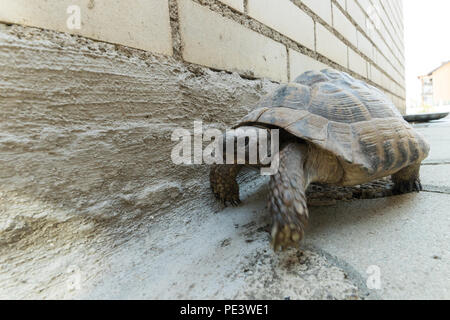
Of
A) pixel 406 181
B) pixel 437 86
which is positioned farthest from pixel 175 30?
pixel 437 86

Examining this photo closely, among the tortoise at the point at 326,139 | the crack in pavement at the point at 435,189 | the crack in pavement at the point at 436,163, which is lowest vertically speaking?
the crack in pavement at the point at 435,189

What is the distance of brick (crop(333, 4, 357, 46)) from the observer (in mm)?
2779

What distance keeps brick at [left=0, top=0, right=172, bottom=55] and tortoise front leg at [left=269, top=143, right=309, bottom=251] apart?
0.77 m

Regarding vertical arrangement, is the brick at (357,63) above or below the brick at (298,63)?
above

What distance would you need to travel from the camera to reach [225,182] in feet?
3.74

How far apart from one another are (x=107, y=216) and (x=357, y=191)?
122cm

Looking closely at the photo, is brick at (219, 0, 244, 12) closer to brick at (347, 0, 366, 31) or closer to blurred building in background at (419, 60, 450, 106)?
brick at (347, 0, 366, 31)

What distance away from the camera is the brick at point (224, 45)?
1178 millimetres

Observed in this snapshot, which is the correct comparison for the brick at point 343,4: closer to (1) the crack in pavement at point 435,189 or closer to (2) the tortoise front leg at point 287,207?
(1) the crack in pavement at point 435,189

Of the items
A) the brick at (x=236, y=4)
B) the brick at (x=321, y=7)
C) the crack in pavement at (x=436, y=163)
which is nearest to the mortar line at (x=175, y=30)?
the brick at (x=236, y=4)

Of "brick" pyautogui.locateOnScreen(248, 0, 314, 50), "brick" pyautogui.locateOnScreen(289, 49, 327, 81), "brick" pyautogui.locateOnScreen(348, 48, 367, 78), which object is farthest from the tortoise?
"brick" pyautogui.locateOnScreen(348, 48, 367, 78)

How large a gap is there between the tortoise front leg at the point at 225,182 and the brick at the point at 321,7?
1916 mm

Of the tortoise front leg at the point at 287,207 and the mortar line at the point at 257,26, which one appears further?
the mortar line at the point at 257,26

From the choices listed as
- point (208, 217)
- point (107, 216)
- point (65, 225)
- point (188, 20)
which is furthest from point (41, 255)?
point (188, 20)
